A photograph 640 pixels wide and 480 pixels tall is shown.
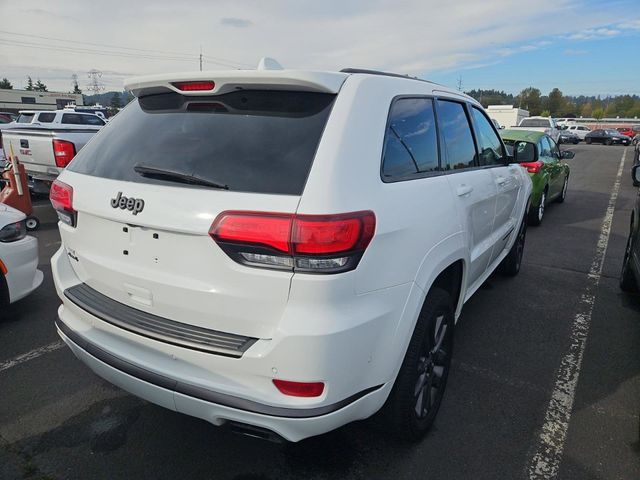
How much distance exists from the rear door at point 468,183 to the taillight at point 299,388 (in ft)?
4.67

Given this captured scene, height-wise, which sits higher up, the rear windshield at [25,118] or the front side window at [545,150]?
the front side window at [545,150]

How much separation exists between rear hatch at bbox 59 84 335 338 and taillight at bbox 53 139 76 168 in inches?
220

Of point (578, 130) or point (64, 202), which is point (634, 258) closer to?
point (64, 202)

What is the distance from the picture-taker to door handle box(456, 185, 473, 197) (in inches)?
107

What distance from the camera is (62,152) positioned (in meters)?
7.14

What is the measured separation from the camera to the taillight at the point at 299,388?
1783mm

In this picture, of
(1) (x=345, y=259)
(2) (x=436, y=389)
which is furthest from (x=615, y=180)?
(1) (x=345, y=259)

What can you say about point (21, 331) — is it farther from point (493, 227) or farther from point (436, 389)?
point (493, 227)

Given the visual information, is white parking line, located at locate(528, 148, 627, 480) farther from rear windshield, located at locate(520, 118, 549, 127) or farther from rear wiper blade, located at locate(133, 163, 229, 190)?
rear windshield, located at locate(520, 118, 549, 127)

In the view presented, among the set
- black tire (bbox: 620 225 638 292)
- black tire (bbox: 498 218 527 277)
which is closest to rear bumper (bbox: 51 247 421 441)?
black tire (bbox: 498 218 527 277)

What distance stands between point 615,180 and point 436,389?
16294 mm

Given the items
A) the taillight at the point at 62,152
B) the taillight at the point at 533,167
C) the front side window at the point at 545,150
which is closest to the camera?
the taillight at the point at 62,152

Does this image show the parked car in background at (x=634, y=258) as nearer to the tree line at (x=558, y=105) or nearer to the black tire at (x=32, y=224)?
the black tire at (x=32, y=224)

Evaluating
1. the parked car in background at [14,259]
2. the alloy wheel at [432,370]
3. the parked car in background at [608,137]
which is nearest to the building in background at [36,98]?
the parked car in background at [608,137]
